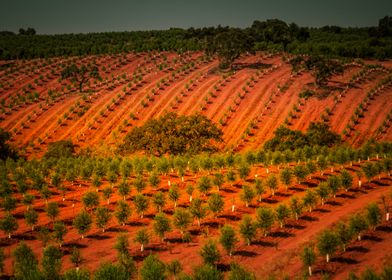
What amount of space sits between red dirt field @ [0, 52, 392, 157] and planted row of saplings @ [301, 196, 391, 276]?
4274 centimetres

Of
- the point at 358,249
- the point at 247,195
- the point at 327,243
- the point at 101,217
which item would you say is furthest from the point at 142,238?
the point at 358,249

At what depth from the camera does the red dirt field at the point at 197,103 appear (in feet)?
279

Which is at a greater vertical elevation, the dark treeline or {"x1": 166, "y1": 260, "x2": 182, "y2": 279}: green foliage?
the dark treeline

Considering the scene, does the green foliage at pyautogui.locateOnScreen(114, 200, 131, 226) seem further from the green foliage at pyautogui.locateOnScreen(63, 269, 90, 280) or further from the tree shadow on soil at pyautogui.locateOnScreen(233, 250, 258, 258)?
the green foliage at pyautogui.locateOnScreen(63, 269, 90, 280)

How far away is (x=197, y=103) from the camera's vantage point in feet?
321

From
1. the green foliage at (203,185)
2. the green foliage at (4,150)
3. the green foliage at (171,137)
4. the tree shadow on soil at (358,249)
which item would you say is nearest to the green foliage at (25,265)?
the green foliage at (203,185)

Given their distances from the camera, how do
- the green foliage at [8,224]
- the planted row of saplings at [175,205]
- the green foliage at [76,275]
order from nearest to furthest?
the green foliage at [76,275], the green foliage at [8,224], the planted row of saplings at [175,205]

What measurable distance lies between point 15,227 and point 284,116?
63683 millimetres

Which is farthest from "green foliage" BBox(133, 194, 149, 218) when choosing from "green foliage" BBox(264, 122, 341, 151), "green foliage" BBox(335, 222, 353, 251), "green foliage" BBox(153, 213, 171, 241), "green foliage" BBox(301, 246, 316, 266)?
"green foliage" BBox(264, 122, 341, 151)

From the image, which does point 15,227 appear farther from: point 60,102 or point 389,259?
point 60,102

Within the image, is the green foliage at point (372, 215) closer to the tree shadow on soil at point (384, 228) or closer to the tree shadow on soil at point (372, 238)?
the tree shadow on soil at point (372, 238)

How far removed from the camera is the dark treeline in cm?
12384

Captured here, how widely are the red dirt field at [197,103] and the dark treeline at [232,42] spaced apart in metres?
9.45

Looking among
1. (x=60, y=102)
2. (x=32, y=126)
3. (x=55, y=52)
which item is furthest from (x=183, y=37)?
(x=32, y=126)
